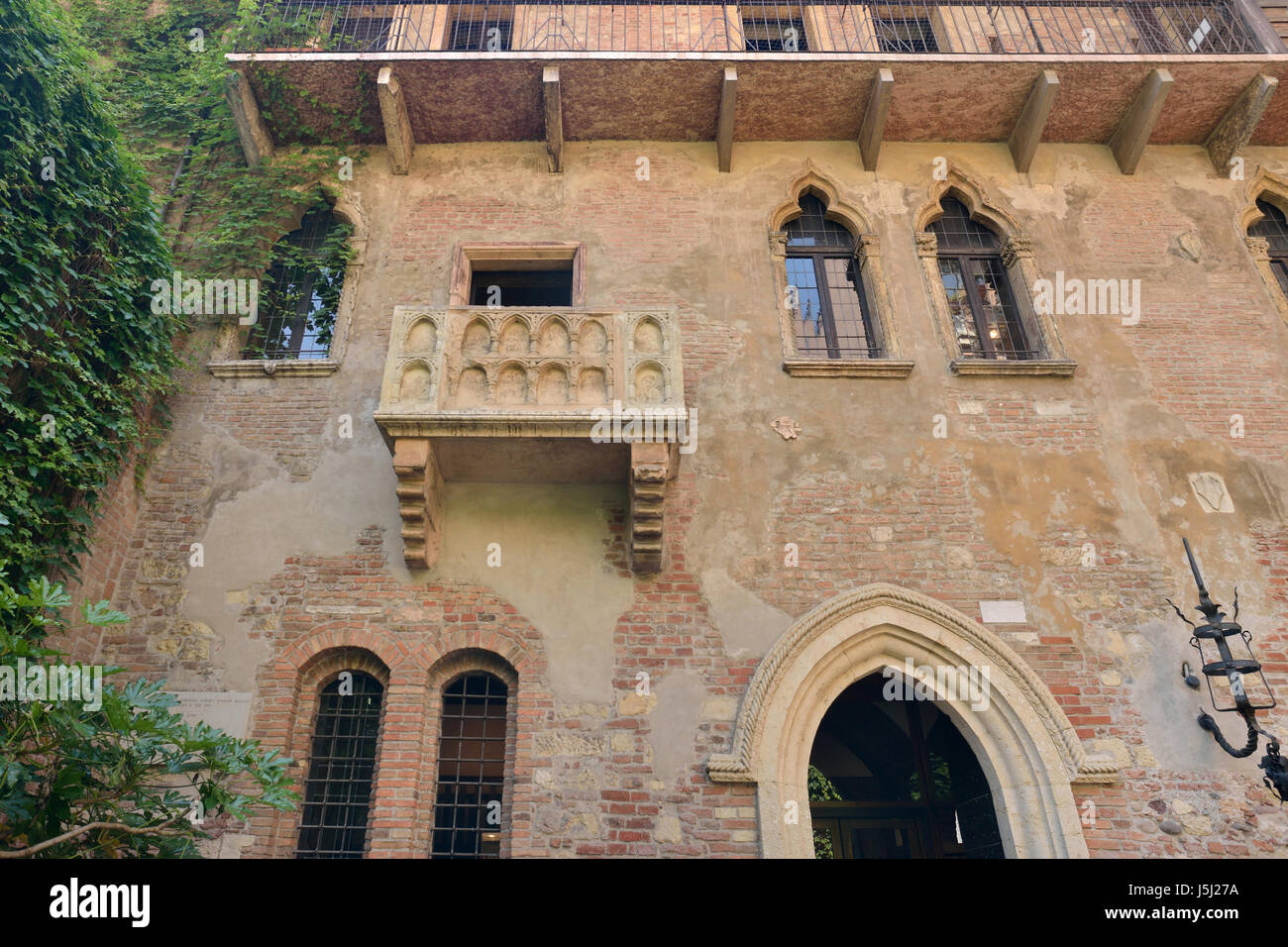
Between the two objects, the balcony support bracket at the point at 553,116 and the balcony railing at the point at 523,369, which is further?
the balcony support bracket at the point at 553,116

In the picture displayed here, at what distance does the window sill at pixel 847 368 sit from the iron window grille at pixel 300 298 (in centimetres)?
460

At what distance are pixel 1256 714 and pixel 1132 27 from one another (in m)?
7.90

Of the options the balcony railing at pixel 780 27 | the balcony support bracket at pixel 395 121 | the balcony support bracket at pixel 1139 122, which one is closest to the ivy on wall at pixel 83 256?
the balcony support bracket at pixel 395 121

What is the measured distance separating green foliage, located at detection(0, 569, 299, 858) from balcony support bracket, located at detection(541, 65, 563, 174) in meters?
6.40

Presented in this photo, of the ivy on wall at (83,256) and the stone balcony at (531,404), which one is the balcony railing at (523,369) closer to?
the stone balcony at (531,404)

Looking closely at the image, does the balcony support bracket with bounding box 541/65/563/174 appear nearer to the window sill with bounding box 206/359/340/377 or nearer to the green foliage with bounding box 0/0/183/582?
the window sill with bounding box 206/359/340/377

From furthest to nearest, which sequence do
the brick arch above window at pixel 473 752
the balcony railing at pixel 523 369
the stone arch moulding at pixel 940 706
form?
the balcony railing at pixel 523 369, the brick arch above window at pixel 473 752, the stone arch moulding at pixel 940 706

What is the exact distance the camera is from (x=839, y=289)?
336 inches

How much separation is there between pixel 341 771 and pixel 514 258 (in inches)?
201

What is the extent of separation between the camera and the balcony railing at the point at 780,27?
9.27 meters

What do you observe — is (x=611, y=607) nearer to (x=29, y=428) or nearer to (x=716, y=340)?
(x=716, y=340)

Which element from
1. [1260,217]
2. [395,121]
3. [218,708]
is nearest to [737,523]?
[218,708]

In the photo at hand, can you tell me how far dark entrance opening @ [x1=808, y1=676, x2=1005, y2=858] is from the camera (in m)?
7.57
